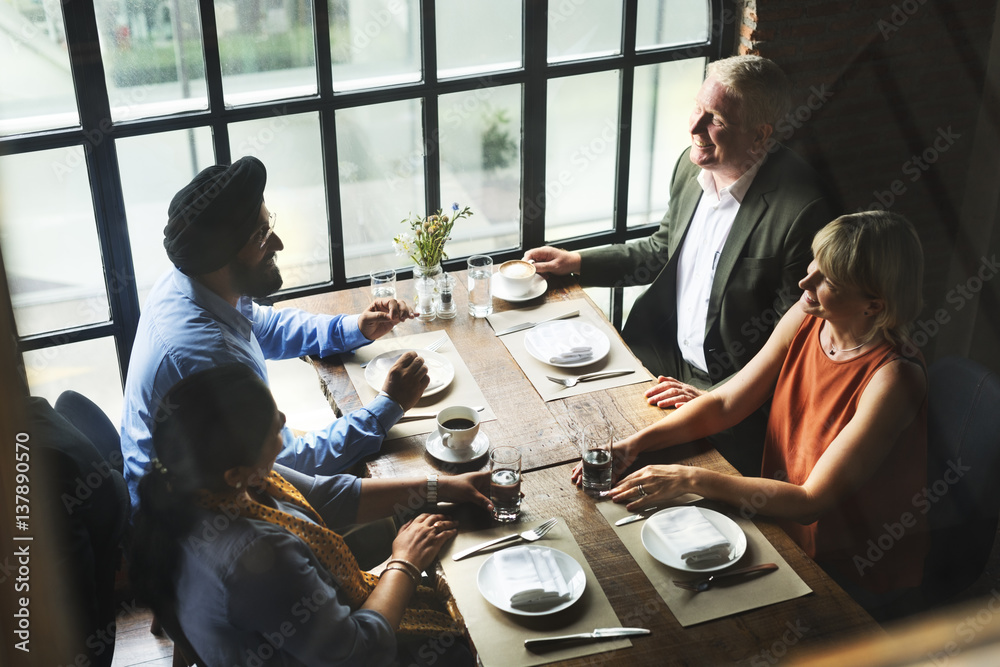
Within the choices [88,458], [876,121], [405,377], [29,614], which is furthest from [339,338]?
[876,121]

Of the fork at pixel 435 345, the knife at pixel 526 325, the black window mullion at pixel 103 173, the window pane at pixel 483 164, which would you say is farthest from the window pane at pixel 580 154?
the black window mullion at pixel 103 173

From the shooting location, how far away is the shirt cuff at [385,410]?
1.81m

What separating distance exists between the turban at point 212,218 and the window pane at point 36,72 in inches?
19.8

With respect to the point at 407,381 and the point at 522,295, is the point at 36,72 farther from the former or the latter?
the point at 522,295

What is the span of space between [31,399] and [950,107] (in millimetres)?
3323

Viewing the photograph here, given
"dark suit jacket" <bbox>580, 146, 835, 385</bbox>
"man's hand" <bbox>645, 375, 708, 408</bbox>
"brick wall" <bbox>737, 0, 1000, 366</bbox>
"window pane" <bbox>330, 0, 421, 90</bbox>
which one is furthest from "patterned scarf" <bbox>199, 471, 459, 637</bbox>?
"brick wall" <bbox>737, 0, 1000, 366</bbox>

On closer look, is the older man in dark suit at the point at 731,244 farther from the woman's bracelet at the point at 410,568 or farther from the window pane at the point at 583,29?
the woman's bracelet at the point at 410,568

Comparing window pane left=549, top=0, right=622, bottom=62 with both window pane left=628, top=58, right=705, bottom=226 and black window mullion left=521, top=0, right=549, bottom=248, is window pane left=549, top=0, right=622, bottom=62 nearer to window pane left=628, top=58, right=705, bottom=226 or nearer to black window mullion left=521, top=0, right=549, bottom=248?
black window mullion left=521, top=0, right=549, bottom=248

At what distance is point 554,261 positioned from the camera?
2473 millimetres

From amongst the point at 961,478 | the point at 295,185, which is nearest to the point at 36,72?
the point at 295,185

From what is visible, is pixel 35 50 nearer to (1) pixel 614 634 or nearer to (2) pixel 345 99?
(2) pixel 345 99

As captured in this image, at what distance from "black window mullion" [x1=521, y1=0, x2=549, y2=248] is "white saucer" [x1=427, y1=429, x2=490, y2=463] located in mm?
1204

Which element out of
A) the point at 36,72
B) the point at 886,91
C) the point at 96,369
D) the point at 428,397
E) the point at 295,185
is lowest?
the point at 96,369

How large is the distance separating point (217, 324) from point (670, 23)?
180 cm
